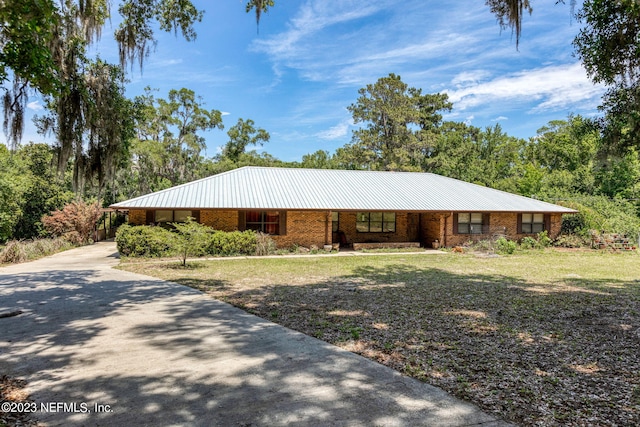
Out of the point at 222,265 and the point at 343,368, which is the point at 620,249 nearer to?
the point at 222,265

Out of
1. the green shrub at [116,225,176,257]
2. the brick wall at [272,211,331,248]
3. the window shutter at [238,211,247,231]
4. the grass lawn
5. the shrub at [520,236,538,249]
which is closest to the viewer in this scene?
the grass lawn

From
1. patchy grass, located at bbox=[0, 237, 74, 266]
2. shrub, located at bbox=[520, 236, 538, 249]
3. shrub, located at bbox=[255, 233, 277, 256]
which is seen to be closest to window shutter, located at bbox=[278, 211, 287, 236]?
shrub, located at bbox=[255, 233, 277, 256]

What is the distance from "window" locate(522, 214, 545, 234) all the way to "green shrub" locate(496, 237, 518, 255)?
3.73m

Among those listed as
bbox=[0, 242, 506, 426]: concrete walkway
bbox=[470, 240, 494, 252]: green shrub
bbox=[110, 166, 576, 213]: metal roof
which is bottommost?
bbox=[0, 242, 506, 426]: concrete walkway

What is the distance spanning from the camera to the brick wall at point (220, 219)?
17547 millimetres

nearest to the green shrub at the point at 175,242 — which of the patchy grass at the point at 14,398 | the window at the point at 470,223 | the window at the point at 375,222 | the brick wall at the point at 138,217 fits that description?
the brick wall at the point at 138,217

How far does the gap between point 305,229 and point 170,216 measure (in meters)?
6.61

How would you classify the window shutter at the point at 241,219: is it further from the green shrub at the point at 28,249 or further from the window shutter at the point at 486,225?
the window shutter at the point at 486,225

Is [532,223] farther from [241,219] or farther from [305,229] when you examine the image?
[241,219]

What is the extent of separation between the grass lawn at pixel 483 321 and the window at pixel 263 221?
15.6 ft

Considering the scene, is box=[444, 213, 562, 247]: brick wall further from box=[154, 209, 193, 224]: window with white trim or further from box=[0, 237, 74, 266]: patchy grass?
box=[0, 237, 74, 266]: patchy grass

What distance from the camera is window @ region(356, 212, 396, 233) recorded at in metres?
21.2

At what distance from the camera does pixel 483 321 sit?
6484 mm

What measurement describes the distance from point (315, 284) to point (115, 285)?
205 inches
